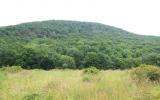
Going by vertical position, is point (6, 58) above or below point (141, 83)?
below

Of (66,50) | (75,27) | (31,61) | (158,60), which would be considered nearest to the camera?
(158,60)

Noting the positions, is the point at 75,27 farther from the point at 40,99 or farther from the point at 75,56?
the point at 40,99

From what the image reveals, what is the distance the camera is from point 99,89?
25.8 feet

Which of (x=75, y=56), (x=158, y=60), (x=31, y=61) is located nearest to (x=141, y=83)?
(x=158, y=60)

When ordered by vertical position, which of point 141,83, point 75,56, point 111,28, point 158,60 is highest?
point 141,83

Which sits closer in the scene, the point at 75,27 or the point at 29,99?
the point at 29,99

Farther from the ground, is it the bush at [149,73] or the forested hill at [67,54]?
the bush at [149,73]

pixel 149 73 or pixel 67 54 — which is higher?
pixel 149 73

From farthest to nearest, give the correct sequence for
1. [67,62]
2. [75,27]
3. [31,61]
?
[75,27] → [67,62] → [31,61]

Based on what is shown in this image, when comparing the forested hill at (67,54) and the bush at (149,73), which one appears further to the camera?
the forested hill at (67,54)

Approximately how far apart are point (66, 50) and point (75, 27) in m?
69.7

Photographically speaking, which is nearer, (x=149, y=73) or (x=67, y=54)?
(x=149, y=73)

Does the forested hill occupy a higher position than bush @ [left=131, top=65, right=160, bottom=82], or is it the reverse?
bush @ [left=131, top=65, right=160, bottom=82]

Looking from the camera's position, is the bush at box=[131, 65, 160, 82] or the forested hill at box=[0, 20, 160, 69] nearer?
the bush at box=[131, 65, 160, 82]
